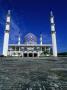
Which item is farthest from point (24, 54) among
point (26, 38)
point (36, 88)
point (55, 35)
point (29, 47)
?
point (36, 88)

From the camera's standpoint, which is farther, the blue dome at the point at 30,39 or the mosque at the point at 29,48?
the blue dome at the point at 30,39

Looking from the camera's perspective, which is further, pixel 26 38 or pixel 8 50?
pixel 26 38

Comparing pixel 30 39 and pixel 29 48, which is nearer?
pixel 29 48

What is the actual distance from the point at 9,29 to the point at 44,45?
18.3m

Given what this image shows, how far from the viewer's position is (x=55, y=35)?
7012cm

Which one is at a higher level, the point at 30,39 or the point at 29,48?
the point at 30,39

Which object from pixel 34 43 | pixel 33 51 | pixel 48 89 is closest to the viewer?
pixel 48 89

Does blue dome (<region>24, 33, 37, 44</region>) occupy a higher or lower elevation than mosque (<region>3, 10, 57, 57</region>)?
higher

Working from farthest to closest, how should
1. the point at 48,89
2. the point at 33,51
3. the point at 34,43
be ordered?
the point at 34,43 → the point at 33,51 → the point at 48,89

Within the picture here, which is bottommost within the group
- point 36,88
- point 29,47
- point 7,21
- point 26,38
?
point 36,88

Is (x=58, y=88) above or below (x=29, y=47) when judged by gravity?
below

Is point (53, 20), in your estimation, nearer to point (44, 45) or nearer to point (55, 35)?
point (55, 35)

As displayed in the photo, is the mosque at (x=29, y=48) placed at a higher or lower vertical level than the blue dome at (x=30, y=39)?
lower

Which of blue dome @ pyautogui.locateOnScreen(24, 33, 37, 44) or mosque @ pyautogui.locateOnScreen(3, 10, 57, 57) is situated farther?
blue dome @ pyautogui.locateOnScreen(24, 33, 37, 44)
